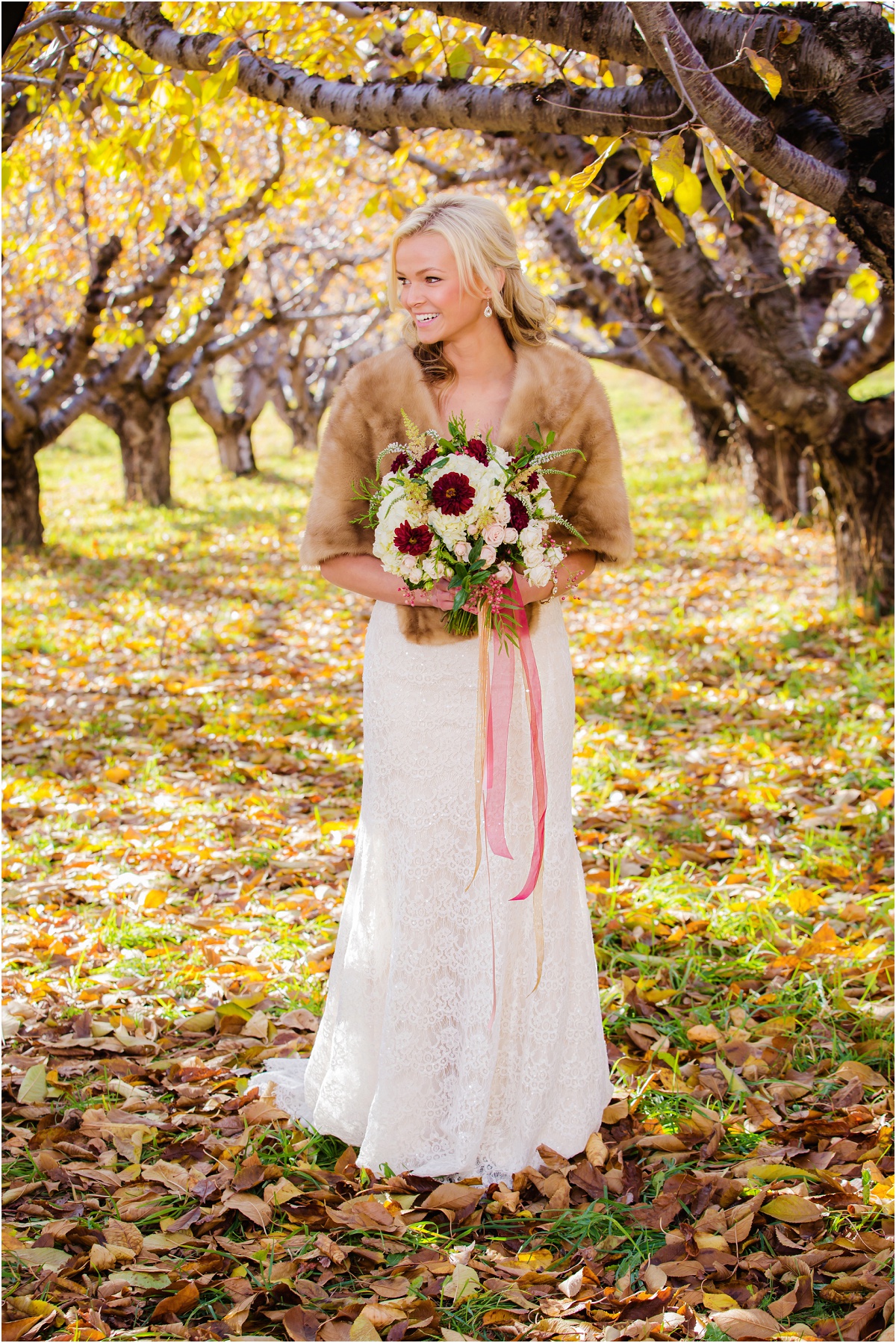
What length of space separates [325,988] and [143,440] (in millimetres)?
13708

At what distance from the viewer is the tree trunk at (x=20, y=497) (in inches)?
488

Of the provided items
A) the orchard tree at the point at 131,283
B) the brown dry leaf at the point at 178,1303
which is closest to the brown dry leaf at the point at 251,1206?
the brown dry leaf at the point at 178,1303

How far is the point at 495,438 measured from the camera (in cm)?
292

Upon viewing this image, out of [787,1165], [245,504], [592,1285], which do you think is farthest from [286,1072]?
[245,504]

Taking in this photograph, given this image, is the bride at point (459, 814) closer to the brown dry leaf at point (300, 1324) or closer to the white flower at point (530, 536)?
the white flower at point (530, 536)

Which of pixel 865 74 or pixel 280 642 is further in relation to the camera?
pixel 280 642

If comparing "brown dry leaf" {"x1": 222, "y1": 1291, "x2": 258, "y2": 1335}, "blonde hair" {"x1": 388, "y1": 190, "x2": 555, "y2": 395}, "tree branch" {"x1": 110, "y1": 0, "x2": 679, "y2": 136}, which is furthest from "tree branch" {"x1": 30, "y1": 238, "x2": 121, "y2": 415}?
"brown dry leaf" {"x1": 222, "y1": 1291, "x2": 258, "y2": 1335}

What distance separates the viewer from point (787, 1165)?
2992mm

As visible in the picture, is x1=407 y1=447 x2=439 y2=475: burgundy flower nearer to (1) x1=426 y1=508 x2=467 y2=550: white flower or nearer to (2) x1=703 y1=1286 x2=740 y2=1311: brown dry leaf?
(1) x1=426 y1=508 x2=467 y2=550: white flower

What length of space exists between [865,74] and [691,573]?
6986 mm

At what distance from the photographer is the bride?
9.76ft

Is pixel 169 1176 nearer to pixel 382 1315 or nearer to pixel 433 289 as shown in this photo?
pixel 382 1315

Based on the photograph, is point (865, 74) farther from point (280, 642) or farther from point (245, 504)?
point (245, 504)

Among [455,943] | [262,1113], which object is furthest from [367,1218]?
[455,943]
